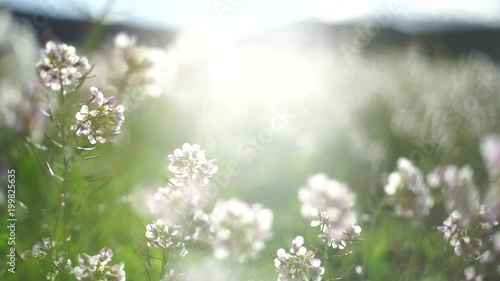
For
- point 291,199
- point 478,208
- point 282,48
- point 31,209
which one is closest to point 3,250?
point 31,209

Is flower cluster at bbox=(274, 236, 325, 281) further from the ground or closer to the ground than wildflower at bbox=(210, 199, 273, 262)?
Result: closer to the ground

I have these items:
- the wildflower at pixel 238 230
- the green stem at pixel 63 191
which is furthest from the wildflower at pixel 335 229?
the green stem at pixel 63 191

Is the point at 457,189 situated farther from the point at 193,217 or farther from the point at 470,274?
the point at 193,217

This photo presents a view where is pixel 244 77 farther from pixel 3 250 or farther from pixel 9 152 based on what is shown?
pixel 3 250

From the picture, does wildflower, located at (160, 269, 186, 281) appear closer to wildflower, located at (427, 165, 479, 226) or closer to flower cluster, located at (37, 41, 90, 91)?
flower cluster, located at (37, 41, 90, 91)

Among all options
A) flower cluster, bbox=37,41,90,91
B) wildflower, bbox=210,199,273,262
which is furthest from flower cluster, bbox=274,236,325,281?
flower cluster, bbox=37,41,90,91

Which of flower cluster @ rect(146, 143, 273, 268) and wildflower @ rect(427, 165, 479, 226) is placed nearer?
flower cluster @ rect(146, 143, 273, 268)
